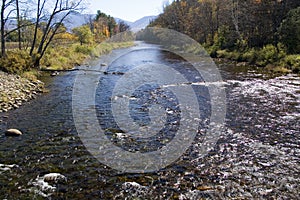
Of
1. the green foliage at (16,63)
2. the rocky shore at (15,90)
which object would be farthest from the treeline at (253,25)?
the green foliage at (16,63)

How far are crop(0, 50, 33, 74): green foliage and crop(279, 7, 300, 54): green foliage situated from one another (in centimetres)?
2453

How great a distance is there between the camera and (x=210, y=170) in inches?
275

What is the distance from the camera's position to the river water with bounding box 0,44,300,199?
6.02 meters

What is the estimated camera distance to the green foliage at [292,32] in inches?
946

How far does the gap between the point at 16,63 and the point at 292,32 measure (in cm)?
2531

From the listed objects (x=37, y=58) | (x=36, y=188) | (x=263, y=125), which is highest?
(x=37, y=58)

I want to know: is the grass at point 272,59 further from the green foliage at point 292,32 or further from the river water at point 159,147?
the river water at point 159,147

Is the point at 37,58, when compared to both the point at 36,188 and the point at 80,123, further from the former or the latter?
the point at 36,188

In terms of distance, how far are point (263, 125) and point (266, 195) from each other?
4.87m

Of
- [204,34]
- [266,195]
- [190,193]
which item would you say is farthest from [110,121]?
[204,34]

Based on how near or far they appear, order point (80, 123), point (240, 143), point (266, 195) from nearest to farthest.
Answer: point (266, 195), point (240, 143), point (80, 123)

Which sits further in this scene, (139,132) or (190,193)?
(139,132)

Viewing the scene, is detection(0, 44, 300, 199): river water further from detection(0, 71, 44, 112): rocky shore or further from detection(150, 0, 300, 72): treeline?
detection(150, 0, 300, 72): treeline

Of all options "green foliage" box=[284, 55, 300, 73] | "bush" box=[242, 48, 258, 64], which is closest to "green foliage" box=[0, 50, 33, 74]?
"green foliage" box=[284, 55, 300, 73]
